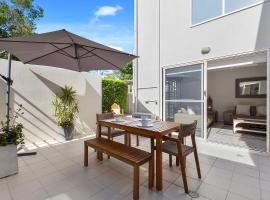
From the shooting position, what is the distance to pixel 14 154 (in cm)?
275

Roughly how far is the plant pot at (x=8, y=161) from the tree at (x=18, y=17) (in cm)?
694

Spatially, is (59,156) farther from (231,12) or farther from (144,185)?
(231,12)

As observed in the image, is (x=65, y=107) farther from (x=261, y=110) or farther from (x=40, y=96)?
(x=261, y=110)

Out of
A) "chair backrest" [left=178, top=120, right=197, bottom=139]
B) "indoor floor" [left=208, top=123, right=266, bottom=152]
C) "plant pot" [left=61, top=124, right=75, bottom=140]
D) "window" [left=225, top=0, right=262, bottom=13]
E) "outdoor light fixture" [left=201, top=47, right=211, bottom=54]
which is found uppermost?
"window" [left=225, top=0, right=262, bottom=13]

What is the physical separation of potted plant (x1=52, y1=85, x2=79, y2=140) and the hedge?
3.34 meters

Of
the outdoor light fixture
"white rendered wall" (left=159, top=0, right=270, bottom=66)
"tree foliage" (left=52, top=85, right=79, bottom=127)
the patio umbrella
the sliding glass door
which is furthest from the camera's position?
"tree foliage" (left=52, top=85, right=79, bottom=127)

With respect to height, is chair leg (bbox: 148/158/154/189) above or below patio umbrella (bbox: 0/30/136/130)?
below

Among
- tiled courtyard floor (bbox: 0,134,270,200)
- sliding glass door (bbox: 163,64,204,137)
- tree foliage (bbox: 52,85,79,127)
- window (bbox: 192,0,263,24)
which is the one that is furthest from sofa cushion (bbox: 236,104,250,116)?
tree foliage (bbox: 52,85,79,127)

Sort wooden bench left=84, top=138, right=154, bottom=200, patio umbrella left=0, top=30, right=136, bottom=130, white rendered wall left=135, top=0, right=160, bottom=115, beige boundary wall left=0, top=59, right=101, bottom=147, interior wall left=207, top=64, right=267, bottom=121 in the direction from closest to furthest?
1. wooden bench left=84, top=138, right=154, bottom=200
2. patio umbrella left=0, top=30, right=136, bottom=130
3. beige boundary wall left=0, top=59, right=101, bottom=147
4. white rendered wall left=135, top=0, right=160, bottom=115
5. interior wall left=207, top=64, right=267, bottom=121

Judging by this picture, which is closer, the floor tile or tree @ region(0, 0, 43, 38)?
the floor tile

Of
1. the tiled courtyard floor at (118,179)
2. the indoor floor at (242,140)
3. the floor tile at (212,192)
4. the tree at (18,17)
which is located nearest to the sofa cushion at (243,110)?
the indoor floor at (242,140)

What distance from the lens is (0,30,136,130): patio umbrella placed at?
2262 millimetres

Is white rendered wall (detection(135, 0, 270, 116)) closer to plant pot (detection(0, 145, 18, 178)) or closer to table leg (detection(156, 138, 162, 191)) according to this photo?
table leg (detection(156, 138, 162, 191))

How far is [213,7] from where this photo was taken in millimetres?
4305
